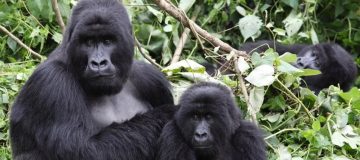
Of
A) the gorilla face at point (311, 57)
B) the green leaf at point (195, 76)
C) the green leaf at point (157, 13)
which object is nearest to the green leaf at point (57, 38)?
the green leaf at point (157, 13)

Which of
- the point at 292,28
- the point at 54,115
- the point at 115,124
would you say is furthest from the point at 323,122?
the point at 292,28

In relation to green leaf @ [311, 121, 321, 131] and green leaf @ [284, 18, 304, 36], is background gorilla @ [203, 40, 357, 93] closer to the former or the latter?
green leaf @ [284, 18, 304, 36]

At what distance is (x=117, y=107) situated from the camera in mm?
4723

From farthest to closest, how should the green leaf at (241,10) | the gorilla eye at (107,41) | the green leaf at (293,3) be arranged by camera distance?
the green leaf at (293,3) → the green leaf at (241,10) → the gorilla eye at (107,41)

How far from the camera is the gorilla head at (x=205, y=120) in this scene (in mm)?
4211

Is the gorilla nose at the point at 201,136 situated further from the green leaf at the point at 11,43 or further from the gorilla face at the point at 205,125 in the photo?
the green leaf at the point at 11,43

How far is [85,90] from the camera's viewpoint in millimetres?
4410

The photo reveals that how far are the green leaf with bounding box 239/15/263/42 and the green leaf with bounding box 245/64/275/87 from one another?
1722 millimetres

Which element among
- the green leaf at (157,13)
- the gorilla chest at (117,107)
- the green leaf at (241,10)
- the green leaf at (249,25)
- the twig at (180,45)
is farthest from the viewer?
the green leaf at (241,10)

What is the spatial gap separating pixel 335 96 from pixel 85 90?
6.01ft

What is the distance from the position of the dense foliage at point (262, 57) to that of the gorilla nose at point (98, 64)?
3.43ft

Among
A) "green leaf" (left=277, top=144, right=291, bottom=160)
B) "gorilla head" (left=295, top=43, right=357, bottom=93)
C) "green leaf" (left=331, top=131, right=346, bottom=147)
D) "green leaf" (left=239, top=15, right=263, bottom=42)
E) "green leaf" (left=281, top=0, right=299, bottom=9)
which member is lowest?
"gorilla head" (left=295, top=43, right=357, bottom=93)

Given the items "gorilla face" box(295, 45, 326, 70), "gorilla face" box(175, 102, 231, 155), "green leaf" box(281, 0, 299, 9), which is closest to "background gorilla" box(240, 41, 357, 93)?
"gorilla face" box(295, 45, 326, 70)

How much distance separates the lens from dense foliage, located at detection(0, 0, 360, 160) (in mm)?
5004
